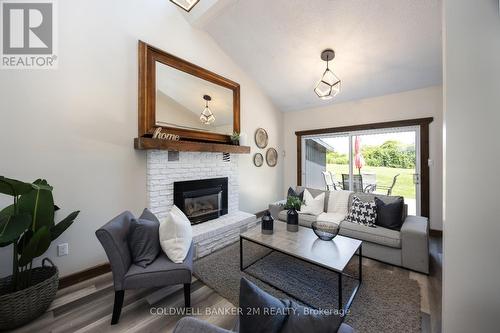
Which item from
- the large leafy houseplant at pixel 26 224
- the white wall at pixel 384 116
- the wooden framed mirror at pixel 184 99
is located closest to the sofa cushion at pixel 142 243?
the large leafy houseplant at pixel 26 224

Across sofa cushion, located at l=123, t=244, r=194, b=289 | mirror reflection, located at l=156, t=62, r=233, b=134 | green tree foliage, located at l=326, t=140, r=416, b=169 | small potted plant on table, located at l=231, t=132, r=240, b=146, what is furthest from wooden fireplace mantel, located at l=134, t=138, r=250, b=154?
green tree foliage, located at l=326, t=140, r=416, b=169

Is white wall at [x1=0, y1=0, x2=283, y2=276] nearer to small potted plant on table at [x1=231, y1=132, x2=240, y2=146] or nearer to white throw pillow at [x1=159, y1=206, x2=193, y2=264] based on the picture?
white throw pillow at [x1=159, y1=206, x2=193, y2=264]

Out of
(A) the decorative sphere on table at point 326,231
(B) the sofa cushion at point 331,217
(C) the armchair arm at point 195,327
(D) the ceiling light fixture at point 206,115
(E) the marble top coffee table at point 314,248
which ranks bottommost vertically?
(E) the marble top coffee table at point 314,248

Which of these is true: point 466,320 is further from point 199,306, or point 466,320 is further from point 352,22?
point 352,22

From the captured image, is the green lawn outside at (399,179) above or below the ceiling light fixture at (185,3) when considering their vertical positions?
below

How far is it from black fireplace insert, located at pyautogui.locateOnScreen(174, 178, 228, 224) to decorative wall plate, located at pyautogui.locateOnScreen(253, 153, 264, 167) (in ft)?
3.39

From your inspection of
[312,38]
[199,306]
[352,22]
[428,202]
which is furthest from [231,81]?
[428,202]

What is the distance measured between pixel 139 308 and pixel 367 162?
4.42 m

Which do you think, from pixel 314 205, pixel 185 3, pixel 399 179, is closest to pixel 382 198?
pixel 314 205

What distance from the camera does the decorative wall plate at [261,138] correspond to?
439cm

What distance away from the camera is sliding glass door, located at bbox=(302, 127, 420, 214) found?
3650 mm

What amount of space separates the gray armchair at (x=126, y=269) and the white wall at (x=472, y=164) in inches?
72.8

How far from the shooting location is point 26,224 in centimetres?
143

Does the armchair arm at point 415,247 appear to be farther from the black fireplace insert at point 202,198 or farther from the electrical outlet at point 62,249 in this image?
the electrical outlet at point 62,249
